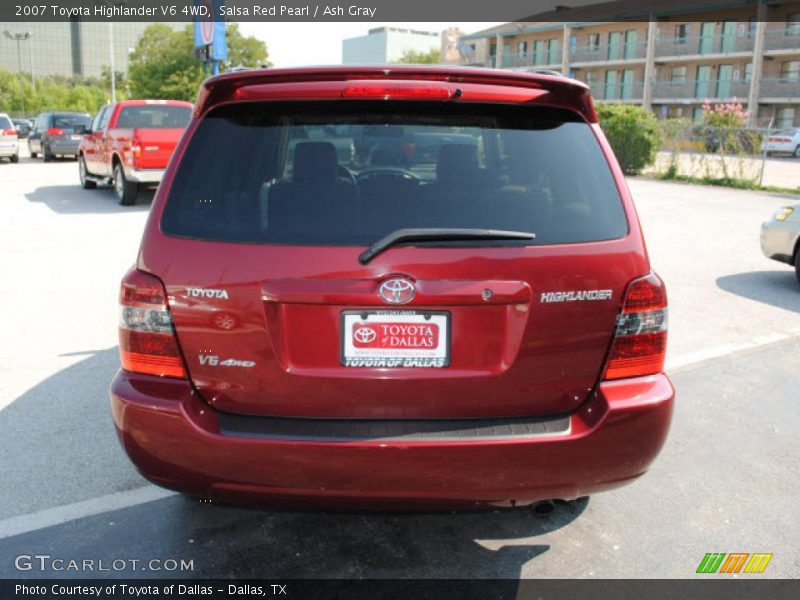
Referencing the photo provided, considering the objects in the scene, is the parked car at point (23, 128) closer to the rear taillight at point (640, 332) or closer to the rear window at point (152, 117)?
the rear window at point (152, 117)

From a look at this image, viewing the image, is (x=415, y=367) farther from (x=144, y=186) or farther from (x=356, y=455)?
(x=144, y=186)

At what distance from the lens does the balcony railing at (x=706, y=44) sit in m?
50.5

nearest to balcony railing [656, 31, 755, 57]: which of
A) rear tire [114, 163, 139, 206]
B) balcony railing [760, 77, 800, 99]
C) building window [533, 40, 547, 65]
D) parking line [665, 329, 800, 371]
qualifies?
balcony railing [760, 77, 800, 99]

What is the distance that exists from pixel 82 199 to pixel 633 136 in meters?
17.4

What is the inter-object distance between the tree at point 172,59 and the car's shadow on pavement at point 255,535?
59.2 m

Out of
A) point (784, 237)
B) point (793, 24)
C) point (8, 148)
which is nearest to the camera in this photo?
point (784, 237)

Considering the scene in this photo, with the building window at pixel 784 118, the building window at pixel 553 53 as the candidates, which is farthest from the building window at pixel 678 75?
the building window at pixel 553 53

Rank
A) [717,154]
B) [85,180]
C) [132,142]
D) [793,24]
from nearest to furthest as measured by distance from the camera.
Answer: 1. [132,142]
2. [85,180]
3. [717,154]
4. [793,24]

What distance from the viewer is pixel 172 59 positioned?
6112 centimetres

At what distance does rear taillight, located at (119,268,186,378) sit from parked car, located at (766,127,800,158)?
4588cm

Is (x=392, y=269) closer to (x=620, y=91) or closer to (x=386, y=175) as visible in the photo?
(x=386, y=175)

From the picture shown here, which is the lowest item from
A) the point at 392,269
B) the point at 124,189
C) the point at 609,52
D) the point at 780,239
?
the point at 124,189

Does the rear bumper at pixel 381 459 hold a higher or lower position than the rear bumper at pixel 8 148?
higher

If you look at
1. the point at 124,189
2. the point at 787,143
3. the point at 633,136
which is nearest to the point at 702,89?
the point at 787,143
